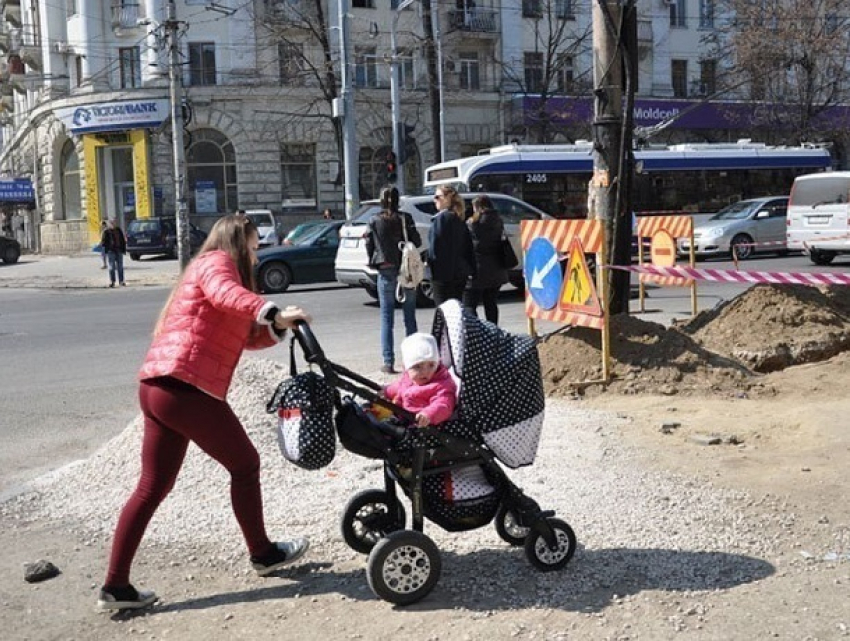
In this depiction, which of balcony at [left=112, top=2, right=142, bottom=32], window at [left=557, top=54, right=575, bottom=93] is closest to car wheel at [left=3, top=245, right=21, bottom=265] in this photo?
balcony at [left=112, top=2, right=142, bottom=32]

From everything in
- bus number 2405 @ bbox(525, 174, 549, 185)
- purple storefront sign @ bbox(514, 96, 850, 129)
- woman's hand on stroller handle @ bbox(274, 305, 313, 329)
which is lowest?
woman's hand on stroller handle @ bbox(274, 305, 313, 329)

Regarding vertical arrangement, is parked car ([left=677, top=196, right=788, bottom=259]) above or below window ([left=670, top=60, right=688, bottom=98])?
below

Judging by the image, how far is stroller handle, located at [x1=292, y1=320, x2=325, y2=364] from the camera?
3.90m

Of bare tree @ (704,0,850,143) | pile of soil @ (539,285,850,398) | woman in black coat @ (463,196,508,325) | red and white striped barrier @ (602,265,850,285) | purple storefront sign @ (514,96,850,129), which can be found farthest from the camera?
purple storefront sign @ (514,96,850,129)

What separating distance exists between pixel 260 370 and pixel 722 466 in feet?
10.4

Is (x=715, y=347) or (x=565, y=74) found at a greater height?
(x=565, y=74)

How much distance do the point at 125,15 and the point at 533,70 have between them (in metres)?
17.6

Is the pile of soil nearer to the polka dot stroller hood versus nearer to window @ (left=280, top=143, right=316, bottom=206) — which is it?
the polka dot stroller hood

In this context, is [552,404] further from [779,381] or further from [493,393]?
[493,393]

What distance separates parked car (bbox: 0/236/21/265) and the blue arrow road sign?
33157 millimetres

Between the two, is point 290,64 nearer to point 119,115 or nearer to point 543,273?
point 119,115

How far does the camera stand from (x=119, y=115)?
40219 millimetres

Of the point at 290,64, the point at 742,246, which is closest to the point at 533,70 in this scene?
the point at 290,64

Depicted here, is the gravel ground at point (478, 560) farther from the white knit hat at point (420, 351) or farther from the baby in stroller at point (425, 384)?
the white knit hat at point (420, 351)
